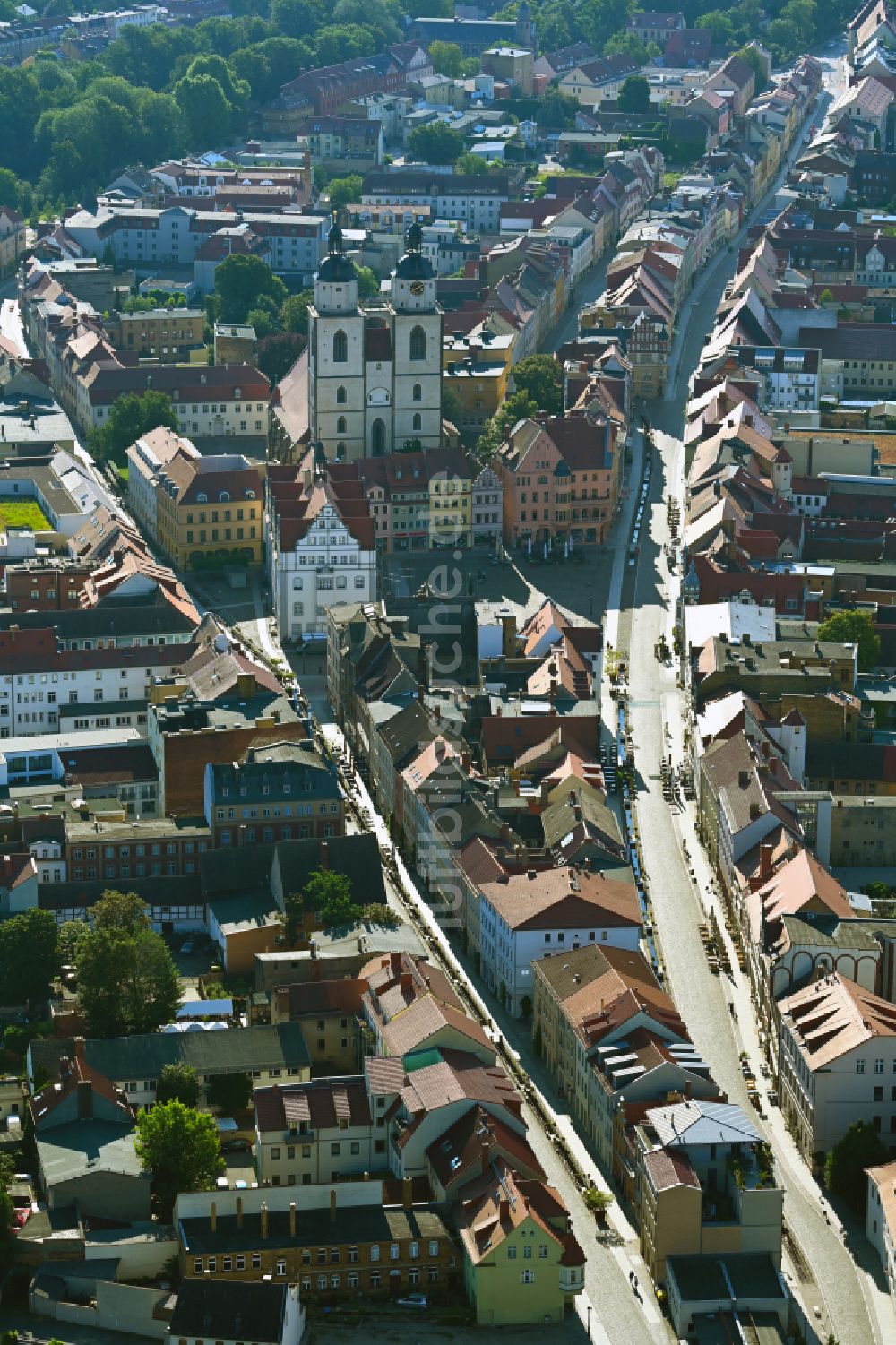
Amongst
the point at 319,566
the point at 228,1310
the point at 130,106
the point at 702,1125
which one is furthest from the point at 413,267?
the point at 130,106

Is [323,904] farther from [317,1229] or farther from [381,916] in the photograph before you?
[317,1229]

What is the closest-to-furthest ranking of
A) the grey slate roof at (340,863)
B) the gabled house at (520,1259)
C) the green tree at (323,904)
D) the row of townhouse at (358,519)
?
A: the gabled house at (520,1259) → the green tree at (323,904) → the grey slate roof at (340,863) → the row of townhouse at (358,519)

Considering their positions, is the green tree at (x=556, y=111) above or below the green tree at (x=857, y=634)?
below

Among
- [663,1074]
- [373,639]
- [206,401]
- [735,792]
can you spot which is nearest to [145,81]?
[206,401]

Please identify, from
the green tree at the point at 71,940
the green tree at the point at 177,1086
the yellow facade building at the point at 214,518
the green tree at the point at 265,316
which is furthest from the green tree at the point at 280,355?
the green tree at the point at 177,1086

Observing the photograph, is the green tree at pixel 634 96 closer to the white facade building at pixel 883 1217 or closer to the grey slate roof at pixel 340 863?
the grey slate roof at pixel 340 863

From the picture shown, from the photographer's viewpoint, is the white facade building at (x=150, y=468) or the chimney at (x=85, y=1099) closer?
the chimney at (x=85, y=1099)

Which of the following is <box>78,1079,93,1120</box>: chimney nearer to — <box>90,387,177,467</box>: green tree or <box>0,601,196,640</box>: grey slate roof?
<box>0,601,196,640</box>: grey slate roof
